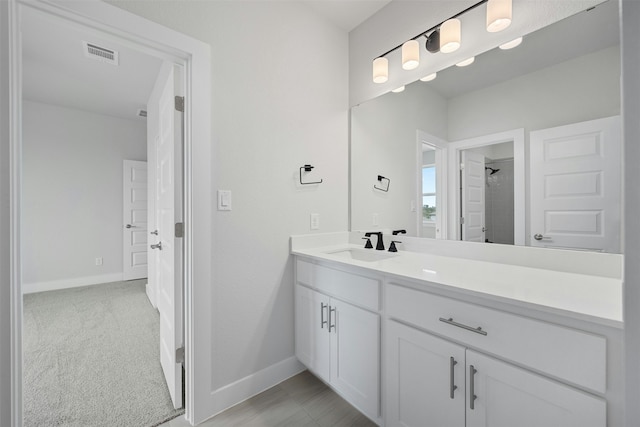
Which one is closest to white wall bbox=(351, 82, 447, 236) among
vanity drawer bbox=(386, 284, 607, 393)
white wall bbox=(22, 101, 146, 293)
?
vanity drawer bbox=(386, 284, 607, 393)

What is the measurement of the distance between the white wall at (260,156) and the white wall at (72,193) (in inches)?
152

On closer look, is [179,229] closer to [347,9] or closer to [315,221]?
[315,221]

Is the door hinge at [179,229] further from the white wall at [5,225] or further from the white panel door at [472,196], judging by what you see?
the white panel door at [472,196]

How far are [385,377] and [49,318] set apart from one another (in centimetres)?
352

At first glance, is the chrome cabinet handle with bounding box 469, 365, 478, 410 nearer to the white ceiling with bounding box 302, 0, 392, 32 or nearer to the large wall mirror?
the large wall mirror

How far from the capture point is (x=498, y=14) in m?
1.41

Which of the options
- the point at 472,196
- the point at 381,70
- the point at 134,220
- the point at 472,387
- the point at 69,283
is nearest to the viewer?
the point at 472,387

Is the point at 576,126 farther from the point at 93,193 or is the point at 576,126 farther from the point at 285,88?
the point at 93,193

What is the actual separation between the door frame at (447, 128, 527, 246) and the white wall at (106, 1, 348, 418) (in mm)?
877

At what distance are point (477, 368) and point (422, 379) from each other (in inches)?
10.4

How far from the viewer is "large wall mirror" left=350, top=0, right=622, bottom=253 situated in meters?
1.22

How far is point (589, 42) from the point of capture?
1.24 metres

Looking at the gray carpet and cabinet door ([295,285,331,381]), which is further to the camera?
cabinet door ([295,285,331,381])

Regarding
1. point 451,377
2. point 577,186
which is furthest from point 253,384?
point 577,186
